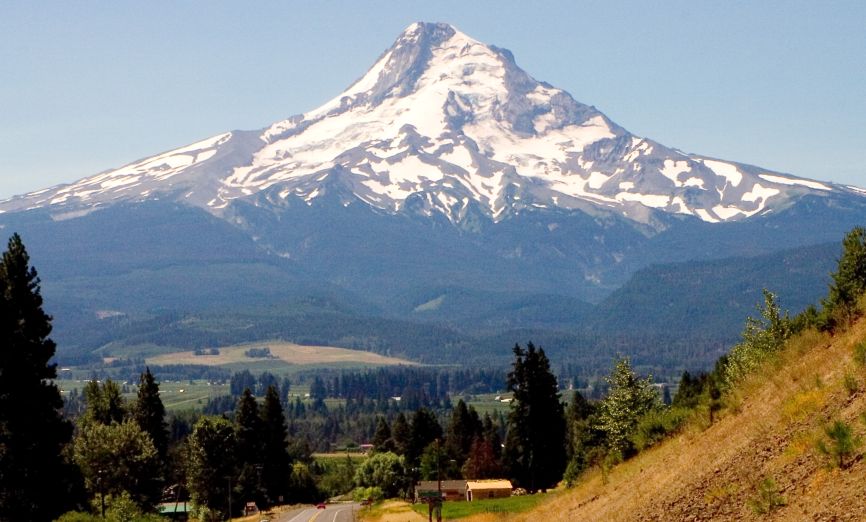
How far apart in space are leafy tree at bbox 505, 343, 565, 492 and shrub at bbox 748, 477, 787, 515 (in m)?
75.2

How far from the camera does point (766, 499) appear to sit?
26.3m

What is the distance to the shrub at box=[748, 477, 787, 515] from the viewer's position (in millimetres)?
26047

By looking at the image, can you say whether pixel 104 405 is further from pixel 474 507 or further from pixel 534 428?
pixel 474 507

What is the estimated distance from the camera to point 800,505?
82.7 ft

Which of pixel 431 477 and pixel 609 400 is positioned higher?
pixel 609 400

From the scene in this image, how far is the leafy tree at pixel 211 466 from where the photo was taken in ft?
351

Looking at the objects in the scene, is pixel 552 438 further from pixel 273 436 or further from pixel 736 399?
pixel 736 399

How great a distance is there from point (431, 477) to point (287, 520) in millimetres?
31501

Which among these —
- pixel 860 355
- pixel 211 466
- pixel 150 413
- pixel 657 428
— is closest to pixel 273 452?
pixel 211 466

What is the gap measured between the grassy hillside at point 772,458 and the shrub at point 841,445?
0.11m

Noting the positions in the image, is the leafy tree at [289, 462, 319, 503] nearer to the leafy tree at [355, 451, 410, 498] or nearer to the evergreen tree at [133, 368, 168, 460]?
the leafy tree at [355, 451, 410, 498]

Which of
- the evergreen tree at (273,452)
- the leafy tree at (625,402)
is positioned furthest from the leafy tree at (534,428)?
the leafy tree at (625,402)

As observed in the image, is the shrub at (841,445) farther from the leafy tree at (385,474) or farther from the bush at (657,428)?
the leafy tree at (385,474)

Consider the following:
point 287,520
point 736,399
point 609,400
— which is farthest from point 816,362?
point 287,520
